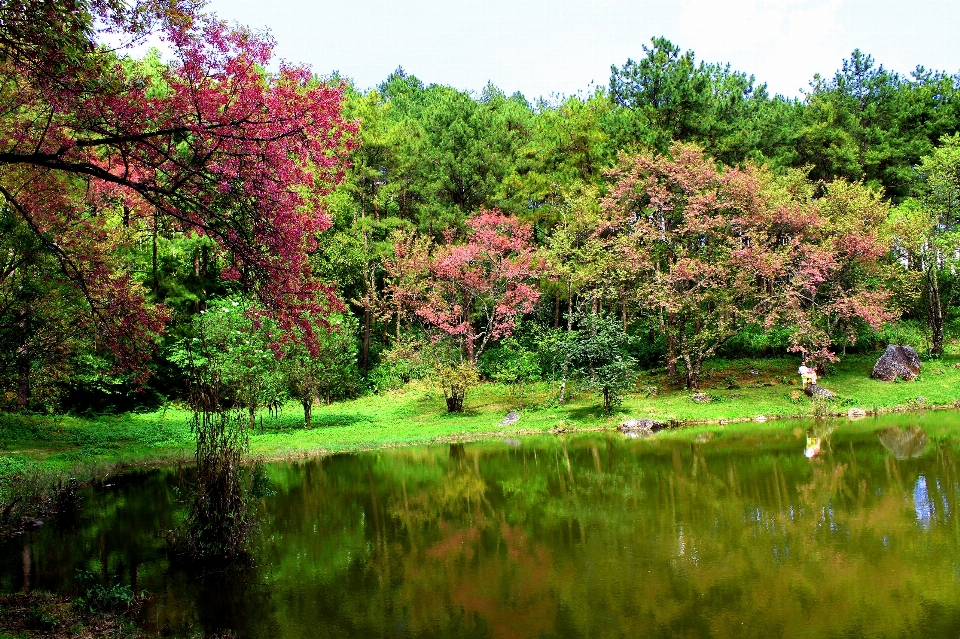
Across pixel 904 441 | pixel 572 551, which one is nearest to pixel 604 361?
pixel 904 441

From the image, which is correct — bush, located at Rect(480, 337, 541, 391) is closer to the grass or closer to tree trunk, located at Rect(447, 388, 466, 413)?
the grass

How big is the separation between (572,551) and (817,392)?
17.7 meters

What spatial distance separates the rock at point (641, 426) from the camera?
20.4 metres

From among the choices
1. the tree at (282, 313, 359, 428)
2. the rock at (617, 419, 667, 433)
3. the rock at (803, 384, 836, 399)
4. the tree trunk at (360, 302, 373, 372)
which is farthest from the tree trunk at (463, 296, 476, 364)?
the rock at (803, 384, 836, 399)

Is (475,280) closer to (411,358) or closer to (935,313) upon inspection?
(411,358)

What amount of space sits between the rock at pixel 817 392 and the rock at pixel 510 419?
10485 mm

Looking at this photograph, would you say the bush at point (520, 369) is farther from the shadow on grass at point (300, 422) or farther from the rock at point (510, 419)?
the shadow on grass at point (300, 422)

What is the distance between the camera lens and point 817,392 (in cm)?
2278

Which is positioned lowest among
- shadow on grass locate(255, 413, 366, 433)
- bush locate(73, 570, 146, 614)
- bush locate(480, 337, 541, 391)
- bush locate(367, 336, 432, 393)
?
bush locate(73, 570, 146, 614)

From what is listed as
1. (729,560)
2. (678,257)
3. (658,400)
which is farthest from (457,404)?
(729,560)

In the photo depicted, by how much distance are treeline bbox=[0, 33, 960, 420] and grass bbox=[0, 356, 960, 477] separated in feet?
3.80

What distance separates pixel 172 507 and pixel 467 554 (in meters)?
6.69

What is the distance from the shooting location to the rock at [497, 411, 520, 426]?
22858 millimetres

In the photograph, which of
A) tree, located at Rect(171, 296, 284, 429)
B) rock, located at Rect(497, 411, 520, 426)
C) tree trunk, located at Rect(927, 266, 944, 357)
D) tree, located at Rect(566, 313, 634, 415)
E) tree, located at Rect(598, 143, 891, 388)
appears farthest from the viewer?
tree trunk, located at Rect(927, 266, 944, 357)
